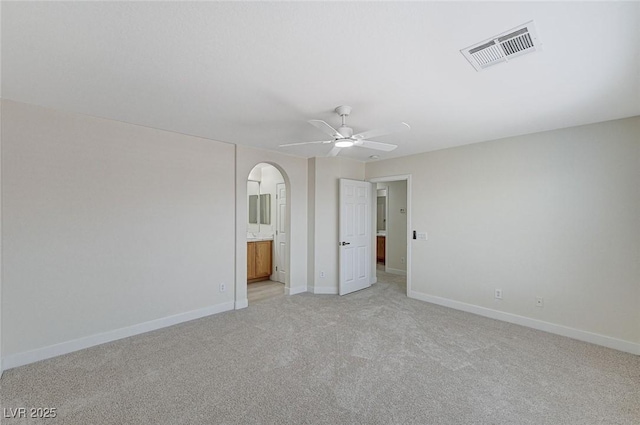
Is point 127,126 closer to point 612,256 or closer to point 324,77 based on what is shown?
point 324,77

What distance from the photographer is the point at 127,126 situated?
10.6 ft

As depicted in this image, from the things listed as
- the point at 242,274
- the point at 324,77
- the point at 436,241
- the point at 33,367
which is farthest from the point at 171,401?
the point at 436,241

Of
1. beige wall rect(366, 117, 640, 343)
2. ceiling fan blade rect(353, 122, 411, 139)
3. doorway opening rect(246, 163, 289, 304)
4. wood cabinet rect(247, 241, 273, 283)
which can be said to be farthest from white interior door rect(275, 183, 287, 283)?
ceiling fan blade rect(353, 122, 411, 139)

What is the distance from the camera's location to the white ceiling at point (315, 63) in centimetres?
149

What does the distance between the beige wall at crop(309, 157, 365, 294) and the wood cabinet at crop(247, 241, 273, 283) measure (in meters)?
1.31

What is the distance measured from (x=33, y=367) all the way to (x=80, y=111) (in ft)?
8.29

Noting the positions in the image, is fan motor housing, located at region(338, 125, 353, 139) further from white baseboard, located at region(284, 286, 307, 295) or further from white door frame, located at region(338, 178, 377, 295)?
white baseboard, located at region(284, 286, 307, 295)

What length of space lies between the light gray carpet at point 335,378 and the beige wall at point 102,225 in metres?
0.43

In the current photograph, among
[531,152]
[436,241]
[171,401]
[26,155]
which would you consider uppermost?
[531,152]

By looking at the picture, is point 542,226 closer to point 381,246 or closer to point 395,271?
point 395,271

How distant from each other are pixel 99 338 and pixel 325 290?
3.20 metres

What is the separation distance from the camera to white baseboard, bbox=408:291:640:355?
9.68ft

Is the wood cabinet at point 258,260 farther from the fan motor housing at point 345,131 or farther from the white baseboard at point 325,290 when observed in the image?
the fan motor housing at point 345,131

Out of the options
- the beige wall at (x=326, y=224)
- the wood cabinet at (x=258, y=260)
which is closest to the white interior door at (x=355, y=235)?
the beige wall at (x=326, y=224)
